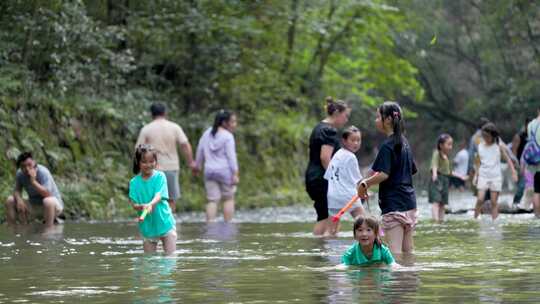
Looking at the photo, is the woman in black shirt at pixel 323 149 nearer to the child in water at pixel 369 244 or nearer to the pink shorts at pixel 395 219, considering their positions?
the pink shorts at pixel 395 219

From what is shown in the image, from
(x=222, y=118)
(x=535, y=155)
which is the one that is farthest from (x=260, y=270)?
(x=535, y=155)

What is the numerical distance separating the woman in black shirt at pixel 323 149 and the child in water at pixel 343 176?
62cm

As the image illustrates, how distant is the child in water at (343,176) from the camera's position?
16.7 m

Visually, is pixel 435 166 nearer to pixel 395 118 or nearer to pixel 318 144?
pixel 318 144

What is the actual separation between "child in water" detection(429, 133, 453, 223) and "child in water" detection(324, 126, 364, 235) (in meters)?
6.37

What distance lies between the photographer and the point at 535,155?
23.2 metres

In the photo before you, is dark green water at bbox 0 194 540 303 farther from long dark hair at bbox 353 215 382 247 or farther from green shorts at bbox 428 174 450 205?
green shorts at bbox 428 174 450 205

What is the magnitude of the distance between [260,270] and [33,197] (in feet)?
31.7

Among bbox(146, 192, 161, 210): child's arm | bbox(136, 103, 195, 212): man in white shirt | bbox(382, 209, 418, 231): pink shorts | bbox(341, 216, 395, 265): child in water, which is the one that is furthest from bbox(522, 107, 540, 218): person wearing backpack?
bbox(341, 216, 395, 265): child in water

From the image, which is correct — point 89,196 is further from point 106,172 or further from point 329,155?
point 329,155

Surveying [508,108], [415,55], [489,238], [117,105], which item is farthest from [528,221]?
[415,55]

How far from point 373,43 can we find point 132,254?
26.7 metres

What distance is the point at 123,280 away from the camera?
468 inches

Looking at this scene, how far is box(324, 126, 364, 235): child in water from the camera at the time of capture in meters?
16.7
